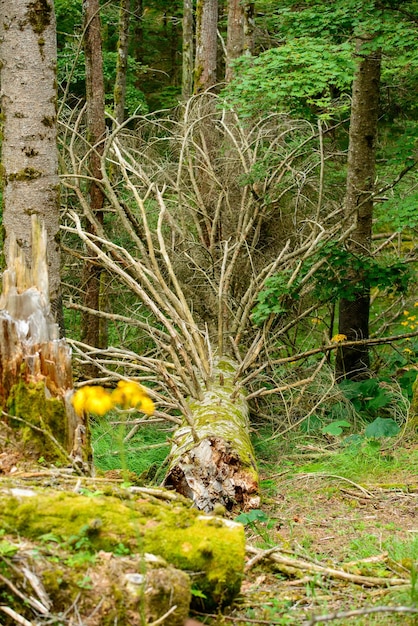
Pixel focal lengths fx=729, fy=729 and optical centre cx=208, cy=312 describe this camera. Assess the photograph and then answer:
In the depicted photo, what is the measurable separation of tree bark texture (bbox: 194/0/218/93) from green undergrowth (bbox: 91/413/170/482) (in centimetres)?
589

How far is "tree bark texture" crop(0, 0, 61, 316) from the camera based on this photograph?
514 cm

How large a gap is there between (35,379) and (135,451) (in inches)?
122

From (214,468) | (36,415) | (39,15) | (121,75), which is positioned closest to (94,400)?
(36,415)

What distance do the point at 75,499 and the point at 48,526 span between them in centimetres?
21

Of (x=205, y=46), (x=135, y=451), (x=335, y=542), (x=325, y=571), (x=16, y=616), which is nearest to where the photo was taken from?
(x=16, y=616)

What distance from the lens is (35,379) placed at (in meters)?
3.84

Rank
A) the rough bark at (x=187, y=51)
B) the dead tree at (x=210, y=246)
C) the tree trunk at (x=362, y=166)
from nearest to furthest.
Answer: the dead tree at (x=210, y=246), the tree trunk at (x=362, y=166), the rough bark at (x=187, y=51)

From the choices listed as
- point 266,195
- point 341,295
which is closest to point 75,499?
point 341,295

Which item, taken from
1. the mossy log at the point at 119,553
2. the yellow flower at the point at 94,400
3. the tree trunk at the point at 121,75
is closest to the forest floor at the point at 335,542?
the mossy log at the point at 119,553

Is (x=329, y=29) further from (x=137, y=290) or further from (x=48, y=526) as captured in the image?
(x=48, y=526)

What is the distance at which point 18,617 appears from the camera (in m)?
2.45

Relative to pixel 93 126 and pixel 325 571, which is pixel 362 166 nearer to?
pixel 93 126

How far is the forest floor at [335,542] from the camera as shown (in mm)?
3047

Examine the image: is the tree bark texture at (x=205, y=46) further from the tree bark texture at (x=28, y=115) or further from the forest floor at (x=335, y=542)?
the forest floor at (x=335, y=542)
